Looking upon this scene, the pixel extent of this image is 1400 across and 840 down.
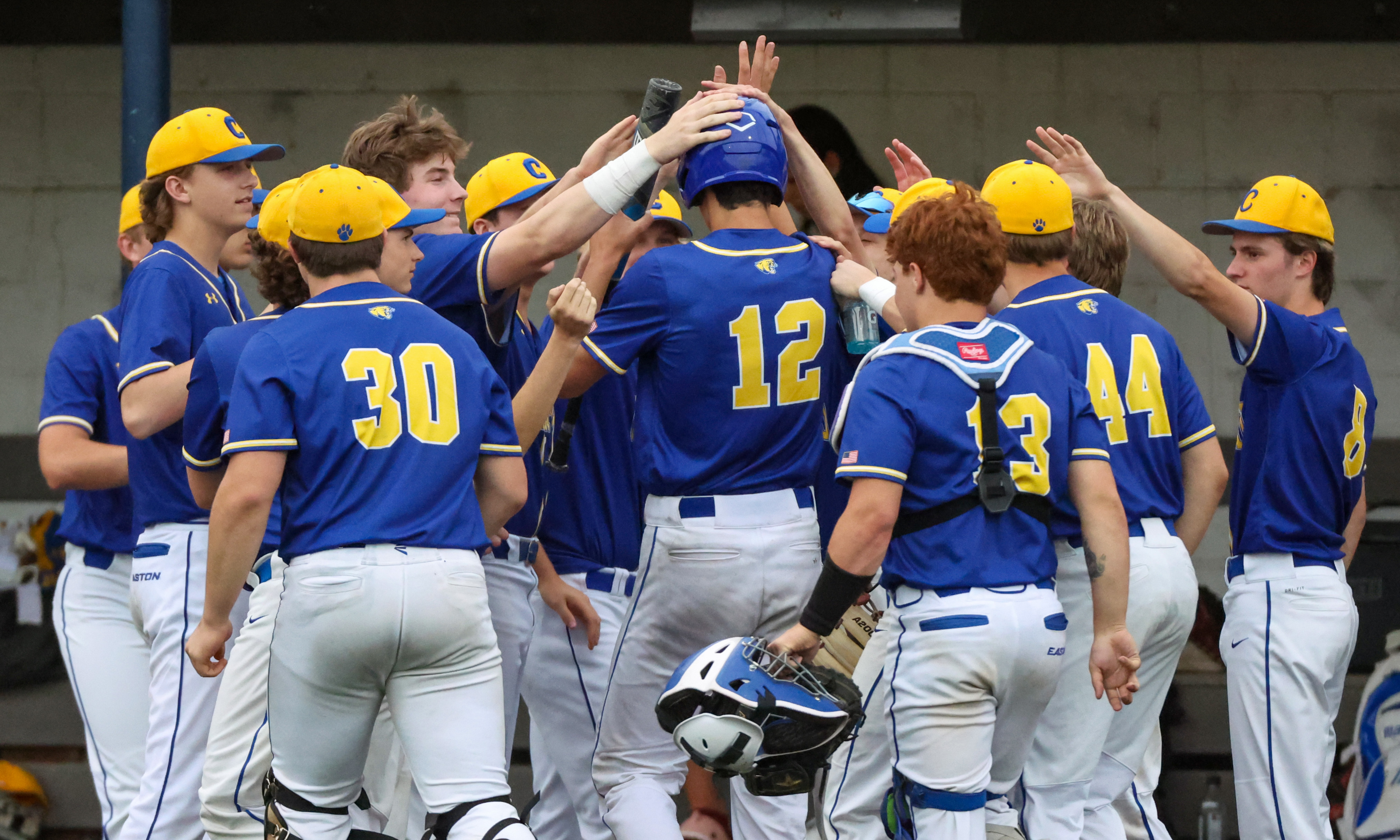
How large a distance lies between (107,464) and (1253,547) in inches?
126

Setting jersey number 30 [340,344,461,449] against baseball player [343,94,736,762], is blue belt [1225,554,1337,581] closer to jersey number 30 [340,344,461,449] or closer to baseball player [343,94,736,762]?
baseball player [343,94,736,762]

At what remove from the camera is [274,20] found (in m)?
6.85

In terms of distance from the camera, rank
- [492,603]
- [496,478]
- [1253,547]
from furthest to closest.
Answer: [1253,547]
[492,603]
[496,478]

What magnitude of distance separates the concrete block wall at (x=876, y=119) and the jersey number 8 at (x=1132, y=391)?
10.6ft

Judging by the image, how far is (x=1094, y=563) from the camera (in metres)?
3.18

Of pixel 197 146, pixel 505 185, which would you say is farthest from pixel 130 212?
pixel 505 185

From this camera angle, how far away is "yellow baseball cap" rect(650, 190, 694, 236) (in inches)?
174

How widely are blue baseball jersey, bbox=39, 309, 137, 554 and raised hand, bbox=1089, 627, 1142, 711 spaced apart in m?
2.65

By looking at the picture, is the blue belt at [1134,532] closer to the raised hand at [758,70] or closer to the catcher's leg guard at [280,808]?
the raised hand at [758,70]

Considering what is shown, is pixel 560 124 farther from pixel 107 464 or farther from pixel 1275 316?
pixel 1275 316

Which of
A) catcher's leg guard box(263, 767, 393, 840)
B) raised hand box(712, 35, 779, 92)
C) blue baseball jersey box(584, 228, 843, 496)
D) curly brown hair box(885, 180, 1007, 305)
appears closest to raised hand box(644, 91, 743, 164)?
blue baseball jersey box(584, 228, 843, 496)

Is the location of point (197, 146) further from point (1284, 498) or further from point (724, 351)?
point (1284, 498)

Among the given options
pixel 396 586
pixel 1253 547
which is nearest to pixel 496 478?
pixel 396 586

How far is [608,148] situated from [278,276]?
3.02ft
